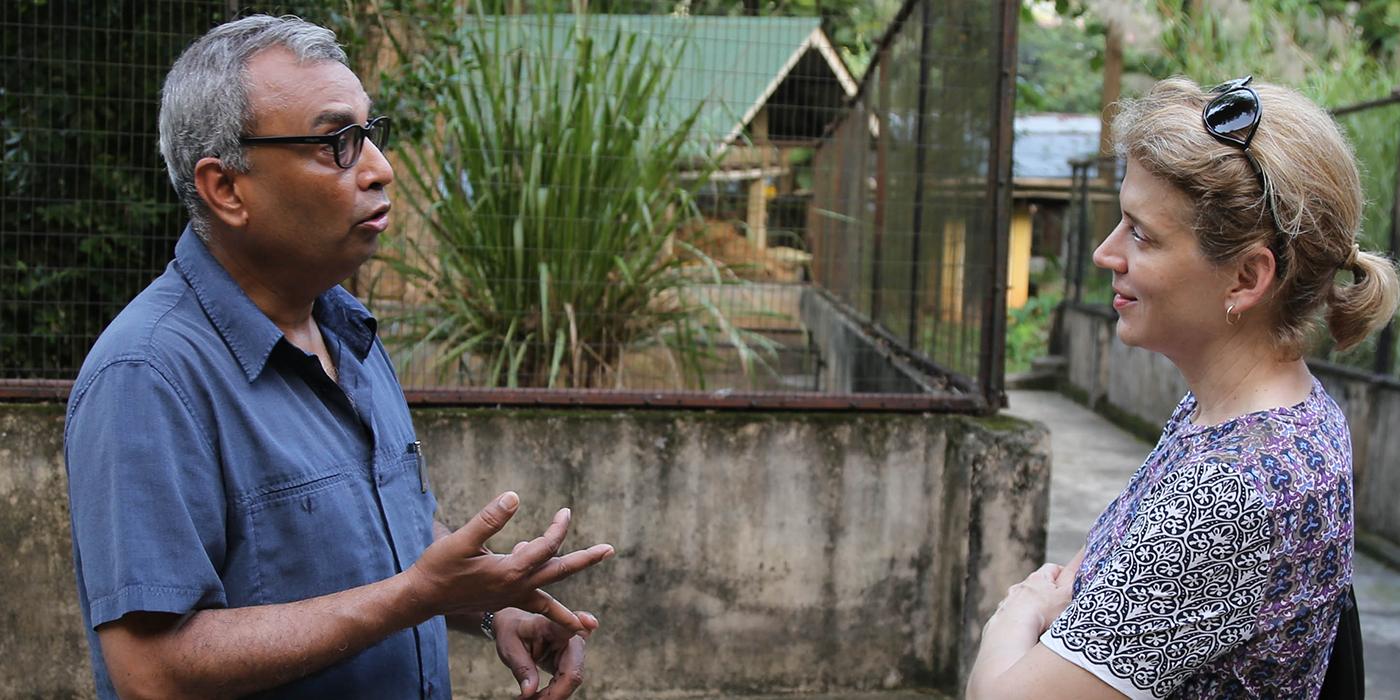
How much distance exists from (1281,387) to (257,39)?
147 cm

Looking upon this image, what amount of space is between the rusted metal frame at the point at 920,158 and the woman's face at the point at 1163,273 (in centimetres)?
345

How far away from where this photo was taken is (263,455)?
1490 millimetres

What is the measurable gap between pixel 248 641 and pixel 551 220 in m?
3.00

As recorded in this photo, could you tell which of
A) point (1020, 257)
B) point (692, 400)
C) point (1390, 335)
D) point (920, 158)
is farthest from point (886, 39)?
point (1020, 257)

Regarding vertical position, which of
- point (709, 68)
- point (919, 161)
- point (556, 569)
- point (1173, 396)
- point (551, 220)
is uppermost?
point (709, 68)

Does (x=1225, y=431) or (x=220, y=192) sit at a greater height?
(x=220, y=192)

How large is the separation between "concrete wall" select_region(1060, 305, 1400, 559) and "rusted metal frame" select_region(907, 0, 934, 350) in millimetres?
1954

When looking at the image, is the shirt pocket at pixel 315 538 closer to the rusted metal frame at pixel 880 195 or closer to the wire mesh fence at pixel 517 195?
the wire mesh fence at pixel 517 195

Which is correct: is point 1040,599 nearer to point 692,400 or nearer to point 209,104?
point 209,104

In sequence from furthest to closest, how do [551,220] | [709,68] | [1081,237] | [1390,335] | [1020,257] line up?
1. [1020,257]
2. [1081,237]
3. [1390,335]
4. [709,68]
5. [551,220]

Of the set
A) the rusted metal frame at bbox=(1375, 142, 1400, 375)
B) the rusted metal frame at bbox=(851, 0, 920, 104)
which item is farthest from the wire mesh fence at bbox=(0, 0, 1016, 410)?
the rusted metal frame at bbox=(1375, 142, 1400, 375)

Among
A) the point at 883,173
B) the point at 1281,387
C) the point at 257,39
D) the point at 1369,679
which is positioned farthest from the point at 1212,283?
the point at 883,173

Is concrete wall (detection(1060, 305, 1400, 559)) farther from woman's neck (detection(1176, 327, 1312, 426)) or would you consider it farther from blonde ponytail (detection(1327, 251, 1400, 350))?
woman's neck (detection(1176, 327, 1312, 426))

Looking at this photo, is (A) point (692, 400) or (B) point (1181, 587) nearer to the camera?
(B) point (1181, 587)
